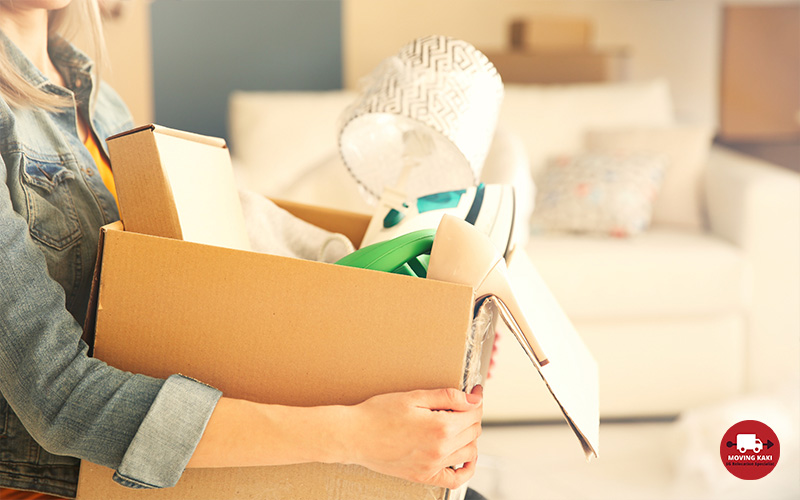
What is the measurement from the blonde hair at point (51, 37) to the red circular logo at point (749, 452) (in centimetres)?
97

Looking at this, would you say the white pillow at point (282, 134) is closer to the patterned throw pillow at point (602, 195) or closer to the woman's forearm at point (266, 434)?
the patterned throw pillow at point (602, 195)

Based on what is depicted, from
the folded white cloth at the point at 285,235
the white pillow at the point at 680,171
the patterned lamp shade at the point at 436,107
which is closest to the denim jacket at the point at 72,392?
the folded white cloth at the point at 285,235

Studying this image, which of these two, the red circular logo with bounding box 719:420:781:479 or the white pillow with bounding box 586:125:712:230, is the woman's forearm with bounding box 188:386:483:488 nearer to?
the red circular logo with bounding box 719:420:781:479

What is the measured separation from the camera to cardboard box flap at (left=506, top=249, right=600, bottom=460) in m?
0.54

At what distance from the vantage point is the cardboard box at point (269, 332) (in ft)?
1.63

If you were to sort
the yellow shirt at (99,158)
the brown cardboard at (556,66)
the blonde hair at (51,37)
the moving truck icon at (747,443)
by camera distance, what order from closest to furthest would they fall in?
the blonde hair at (51,37) < the yellow shirt at (99,158) < the moving truck icon at (747,443) < the brown cardboard at (556,66)

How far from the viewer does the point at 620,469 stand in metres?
1.50

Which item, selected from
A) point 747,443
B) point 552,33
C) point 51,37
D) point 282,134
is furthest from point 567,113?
point 51,37

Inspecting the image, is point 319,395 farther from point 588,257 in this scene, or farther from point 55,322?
point 588,257

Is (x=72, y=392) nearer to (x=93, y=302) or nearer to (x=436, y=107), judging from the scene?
(x=93, y=302)

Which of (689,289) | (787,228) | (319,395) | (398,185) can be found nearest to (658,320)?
(689,289)

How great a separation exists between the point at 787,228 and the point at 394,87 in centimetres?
143

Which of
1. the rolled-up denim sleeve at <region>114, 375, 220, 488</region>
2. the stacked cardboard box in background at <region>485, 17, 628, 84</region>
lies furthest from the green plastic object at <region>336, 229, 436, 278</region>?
the stacked cardboard box in background at <region>485, 17, 628, 84</region>

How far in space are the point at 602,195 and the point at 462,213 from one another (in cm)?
138
